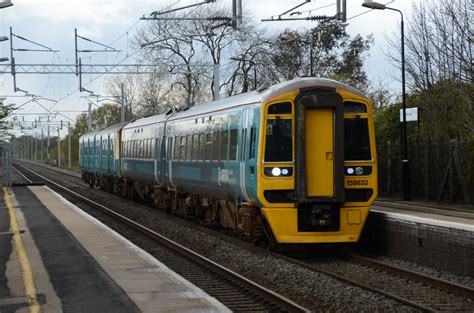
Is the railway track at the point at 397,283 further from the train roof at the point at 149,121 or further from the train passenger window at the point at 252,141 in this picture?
the train roof at the point at 149,121

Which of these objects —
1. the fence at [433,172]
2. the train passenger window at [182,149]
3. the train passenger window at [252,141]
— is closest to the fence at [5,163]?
the fence at [433,172]

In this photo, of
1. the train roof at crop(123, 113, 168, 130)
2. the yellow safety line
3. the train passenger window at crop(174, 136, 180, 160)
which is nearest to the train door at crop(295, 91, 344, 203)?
the yellow safety line

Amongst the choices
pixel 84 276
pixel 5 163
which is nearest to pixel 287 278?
pixel 84 276

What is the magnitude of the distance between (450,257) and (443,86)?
19277mm

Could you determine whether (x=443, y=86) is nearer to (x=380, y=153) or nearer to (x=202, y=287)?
(x=380, y=153)

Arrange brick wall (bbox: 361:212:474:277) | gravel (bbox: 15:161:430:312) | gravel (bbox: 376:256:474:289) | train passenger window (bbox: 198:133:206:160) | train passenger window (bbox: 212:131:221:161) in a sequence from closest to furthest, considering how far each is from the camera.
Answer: gravel (bbox: 15:161:430:312), gravel (bbox: 376:256:474:289), brick wall (bbox: 361:212:474:277), train passenger window (bbox: 212:131:221:161), train passenger window (bbox: 198:133:206:160)

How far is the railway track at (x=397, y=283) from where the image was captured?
9422mm

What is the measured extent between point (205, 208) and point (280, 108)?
6760 mm

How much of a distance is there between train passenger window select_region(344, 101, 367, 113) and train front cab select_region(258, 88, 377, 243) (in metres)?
0.20

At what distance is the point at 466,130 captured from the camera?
27578 mm

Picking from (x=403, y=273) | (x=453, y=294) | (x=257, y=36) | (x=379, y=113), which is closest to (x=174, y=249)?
(x=403, y=273)

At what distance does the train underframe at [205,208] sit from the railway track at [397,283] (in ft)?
2.01

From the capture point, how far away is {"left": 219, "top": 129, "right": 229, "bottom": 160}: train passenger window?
1609 centimetres

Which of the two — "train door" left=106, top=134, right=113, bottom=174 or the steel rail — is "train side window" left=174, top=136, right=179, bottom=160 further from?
"train door" left=106, top=134, right=113, bottom=174
